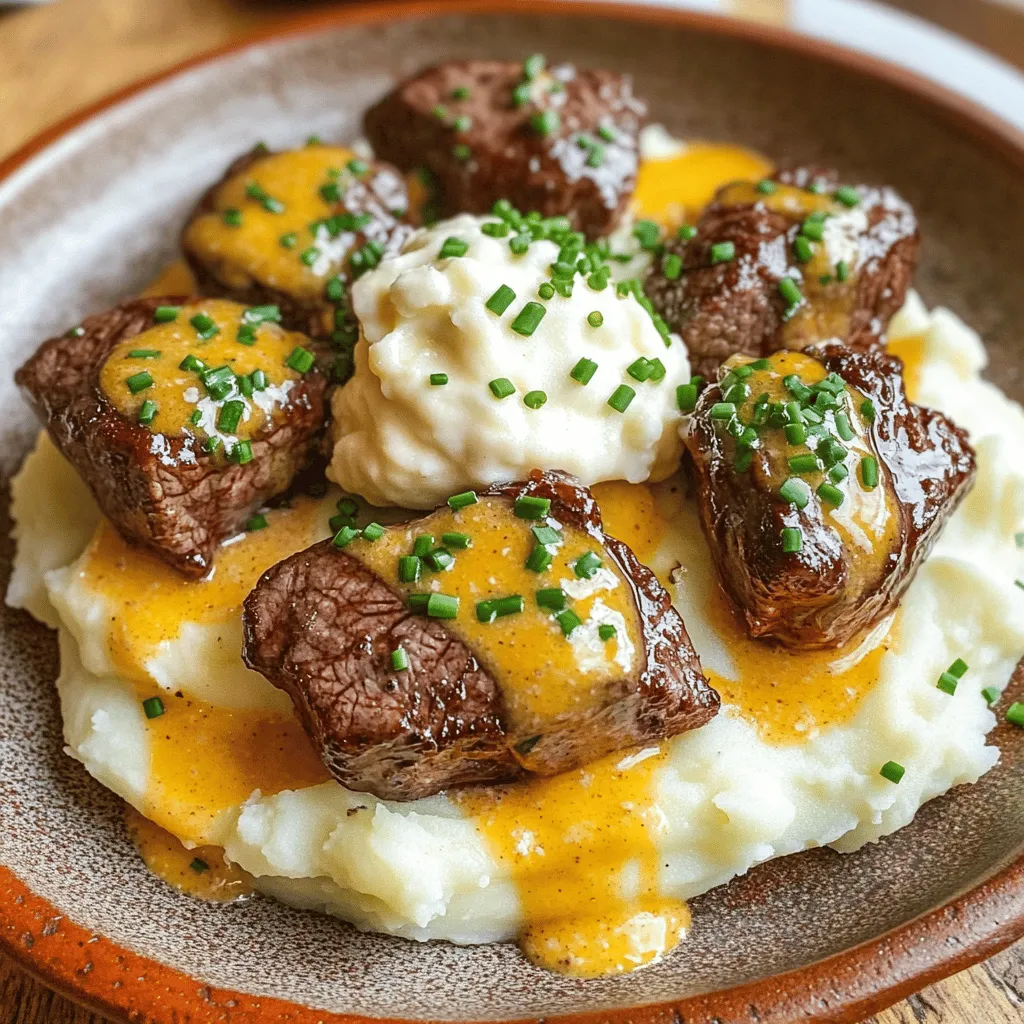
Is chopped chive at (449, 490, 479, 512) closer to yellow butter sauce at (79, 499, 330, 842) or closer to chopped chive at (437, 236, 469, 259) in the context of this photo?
yellow butter sauce at (79, 499, 330, 842)

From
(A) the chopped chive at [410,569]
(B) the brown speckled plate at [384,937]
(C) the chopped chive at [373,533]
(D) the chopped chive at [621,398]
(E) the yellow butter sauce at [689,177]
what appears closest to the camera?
(B) the brown speckled plate at [384,937]

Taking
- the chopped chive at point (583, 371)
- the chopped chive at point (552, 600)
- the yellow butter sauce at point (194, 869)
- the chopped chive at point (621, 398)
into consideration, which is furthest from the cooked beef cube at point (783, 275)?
the yellow butter sauce at point (194, 869)

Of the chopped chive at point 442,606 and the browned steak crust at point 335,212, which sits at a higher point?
the browned steak crust at point 335,212

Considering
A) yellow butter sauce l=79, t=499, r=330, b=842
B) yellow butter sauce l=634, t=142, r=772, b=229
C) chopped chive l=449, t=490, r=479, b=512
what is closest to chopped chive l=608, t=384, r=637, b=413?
chopped chive l=449, t=490, r=479, b=512

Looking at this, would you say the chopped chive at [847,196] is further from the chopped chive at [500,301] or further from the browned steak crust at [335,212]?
the browned steak crust at [335,212]

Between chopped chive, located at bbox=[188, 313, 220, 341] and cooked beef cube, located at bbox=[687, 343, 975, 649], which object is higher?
chopped chive, located at bbox=[188, 313, 220, 341]

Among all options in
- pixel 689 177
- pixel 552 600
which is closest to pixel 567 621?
pixel 552 600
